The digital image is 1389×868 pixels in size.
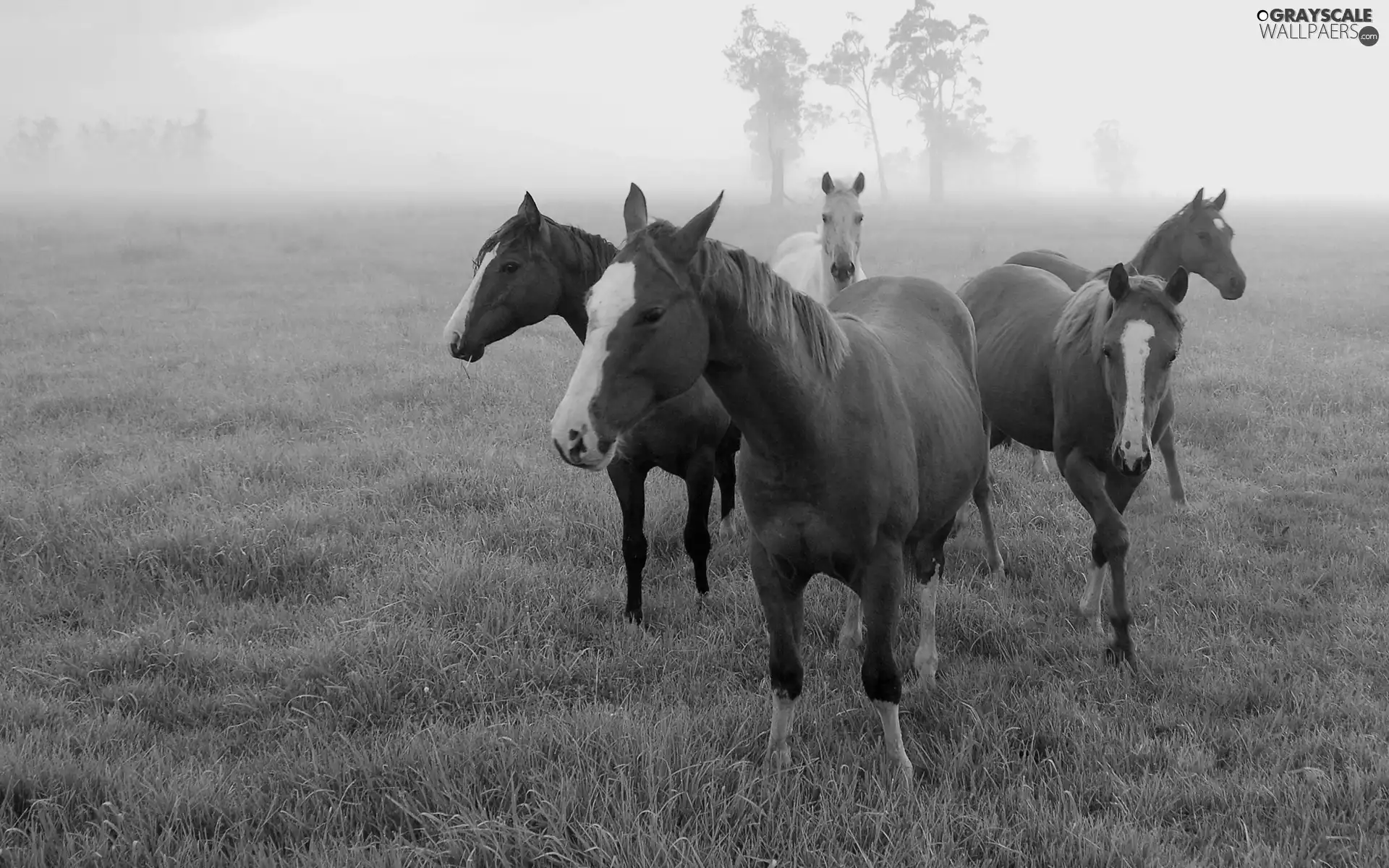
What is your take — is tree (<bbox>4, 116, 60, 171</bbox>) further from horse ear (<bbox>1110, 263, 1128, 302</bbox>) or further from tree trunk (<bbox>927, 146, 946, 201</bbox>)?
horse ear (<bbox>1110, 263, 1128, 302</bbox>)

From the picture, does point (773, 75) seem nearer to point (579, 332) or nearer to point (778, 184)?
point (778, 184)

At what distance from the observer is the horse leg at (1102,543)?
400cm

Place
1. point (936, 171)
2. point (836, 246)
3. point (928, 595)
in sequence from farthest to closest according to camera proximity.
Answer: point (936, 171)
point (836, 246)
point (928, 595)

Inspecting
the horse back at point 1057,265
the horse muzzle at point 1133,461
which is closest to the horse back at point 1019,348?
the horse muzzle at point 1133,461

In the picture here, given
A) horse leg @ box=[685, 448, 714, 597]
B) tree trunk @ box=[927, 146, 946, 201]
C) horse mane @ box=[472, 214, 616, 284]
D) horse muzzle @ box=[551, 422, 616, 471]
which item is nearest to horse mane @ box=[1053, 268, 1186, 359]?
horse leg @ box=[685, 448, 714, 597]

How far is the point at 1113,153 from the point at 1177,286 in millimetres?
107677

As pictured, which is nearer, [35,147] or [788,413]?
[788,413]

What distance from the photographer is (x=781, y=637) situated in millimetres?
3189

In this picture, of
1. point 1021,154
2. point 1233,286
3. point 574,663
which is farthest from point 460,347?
point 1021,154

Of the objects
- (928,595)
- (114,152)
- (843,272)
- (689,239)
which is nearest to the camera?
(689,239)

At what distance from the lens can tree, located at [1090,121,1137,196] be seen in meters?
94.1

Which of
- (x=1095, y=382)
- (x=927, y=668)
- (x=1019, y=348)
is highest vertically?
(x=1019, y=348)

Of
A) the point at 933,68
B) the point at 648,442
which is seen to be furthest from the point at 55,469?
the point at 933,68

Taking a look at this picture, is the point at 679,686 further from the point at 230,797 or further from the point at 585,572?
the point at 230,797
